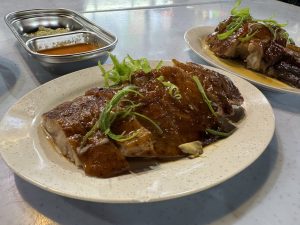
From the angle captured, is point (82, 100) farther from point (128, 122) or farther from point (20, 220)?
point (20, 220)

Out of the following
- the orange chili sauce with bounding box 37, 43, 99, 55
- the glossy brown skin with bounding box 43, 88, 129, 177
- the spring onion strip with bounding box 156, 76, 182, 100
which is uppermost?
the spring onion strip with bounding box 156, 76, 182, 100

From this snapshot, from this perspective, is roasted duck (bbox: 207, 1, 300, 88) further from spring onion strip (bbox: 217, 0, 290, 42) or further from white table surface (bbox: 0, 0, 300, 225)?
white table surface (bbox: 0, 0, 300, 225)

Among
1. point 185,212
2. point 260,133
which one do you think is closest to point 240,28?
point 260,133

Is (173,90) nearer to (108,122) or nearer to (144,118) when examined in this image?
(144,118)

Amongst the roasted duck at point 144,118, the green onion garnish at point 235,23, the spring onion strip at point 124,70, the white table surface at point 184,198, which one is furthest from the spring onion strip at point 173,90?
the green onion garnish at point 235,23

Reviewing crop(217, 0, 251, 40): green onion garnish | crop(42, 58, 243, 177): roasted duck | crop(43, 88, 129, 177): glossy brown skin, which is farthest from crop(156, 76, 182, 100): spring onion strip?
crop(217, 0, 251, 40): green onion garnish

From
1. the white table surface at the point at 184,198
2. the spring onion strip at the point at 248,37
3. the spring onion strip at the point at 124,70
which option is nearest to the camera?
the white table surface at the point at 184,198

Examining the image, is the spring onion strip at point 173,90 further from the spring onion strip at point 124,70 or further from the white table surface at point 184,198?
the white table surface at point 184,198
